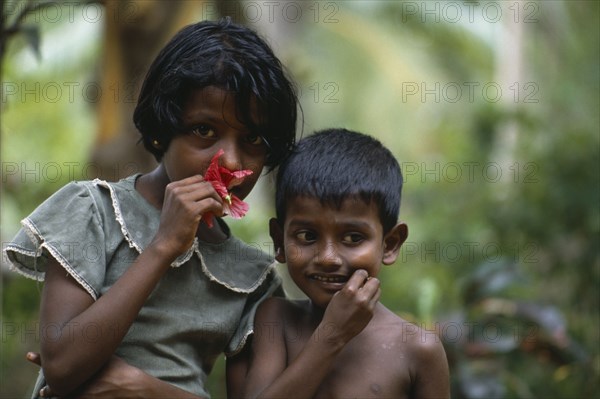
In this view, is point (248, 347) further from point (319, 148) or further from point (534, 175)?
point (534, 175)

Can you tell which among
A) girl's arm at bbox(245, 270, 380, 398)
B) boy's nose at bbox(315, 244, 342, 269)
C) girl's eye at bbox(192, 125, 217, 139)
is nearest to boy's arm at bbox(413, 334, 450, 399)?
girl's arm at bbox(245, 270, 380, 398)

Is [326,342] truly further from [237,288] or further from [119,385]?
[119,385]

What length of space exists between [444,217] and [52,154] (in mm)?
7039

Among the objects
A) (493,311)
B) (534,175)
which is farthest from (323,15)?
(493,311)

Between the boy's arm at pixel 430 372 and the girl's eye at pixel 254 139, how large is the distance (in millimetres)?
739

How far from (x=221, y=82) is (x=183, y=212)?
1.31 feet

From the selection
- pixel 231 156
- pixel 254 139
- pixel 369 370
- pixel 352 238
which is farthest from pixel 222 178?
pixel 369 370

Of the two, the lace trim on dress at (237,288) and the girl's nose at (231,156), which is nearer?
the girl's nose at (231,156)

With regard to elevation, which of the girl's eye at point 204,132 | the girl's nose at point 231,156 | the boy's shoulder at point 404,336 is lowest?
the boy's shoulder at point 404,336

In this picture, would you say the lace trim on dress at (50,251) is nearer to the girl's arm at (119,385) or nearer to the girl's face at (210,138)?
the girl's arm at (119,385)

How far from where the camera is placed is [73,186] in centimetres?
248

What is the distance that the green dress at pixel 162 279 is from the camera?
7.81 ft

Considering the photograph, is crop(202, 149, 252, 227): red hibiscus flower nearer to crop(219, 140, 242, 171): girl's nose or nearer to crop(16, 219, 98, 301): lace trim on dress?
crop(219, 140, 242, 171): girl's nose

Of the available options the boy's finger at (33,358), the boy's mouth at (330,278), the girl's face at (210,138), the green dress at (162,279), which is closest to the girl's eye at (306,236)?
the boy's mouth at (330,278)
